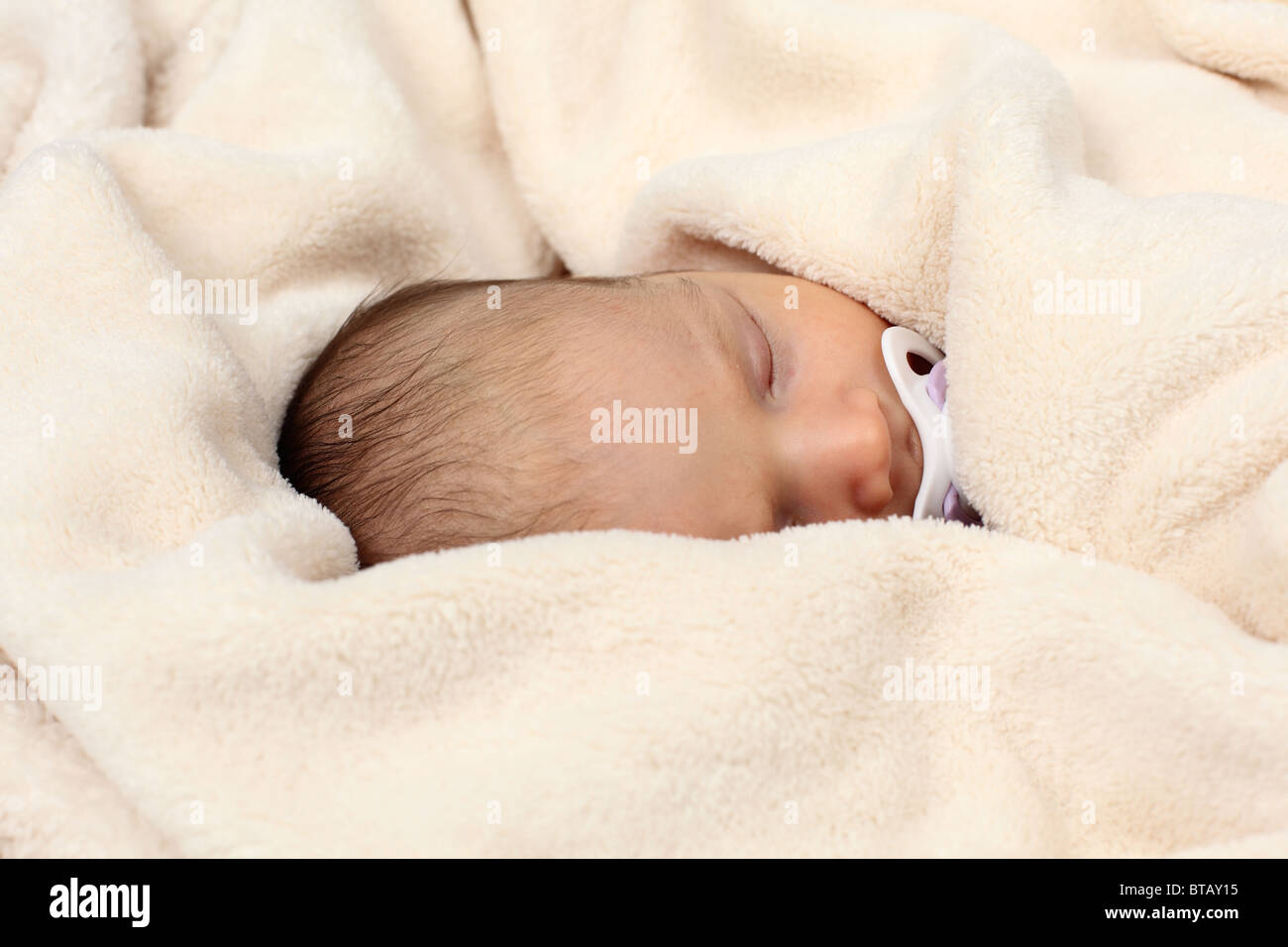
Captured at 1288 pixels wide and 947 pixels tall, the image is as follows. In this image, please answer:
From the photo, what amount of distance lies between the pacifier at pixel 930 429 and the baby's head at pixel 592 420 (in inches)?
0.5

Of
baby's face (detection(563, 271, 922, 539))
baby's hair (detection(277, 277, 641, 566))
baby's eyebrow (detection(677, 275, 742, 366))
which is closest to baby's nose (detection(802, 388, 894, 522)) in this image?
baby's face (detection(563, 271, 922, 539))

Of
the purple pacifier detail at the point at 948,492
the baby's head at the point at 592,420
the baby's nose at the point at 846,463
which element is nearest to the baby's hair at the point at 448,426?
the baby's head at the point at 592,420

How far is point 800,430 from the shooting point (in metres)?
0.97

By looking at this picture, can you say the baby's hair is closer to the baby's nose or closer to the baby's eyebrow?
the baby's eyebrow

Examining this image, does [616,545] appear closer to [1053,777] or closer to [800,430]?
[800,430]

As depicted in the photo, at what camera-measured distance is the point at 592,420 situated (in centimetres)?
91

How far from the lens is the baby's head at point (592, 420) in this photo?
2.94ft

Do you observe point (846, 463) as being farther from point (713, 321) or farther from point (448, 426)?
point (448, 426)

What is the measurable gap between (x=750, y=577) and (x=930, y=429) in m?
0.35

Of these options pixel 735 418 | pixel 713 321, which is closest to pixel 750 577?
pixel 735 418

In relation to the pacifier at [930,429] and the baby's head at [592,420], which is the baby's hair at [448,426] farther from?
the pacifier at [930,429]

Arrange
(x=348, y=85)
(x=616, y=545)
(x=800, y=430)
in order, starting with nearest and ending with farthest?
1. (x=616, y=545)
2. (x=800, y=430)
3. (x=348, y=85)
